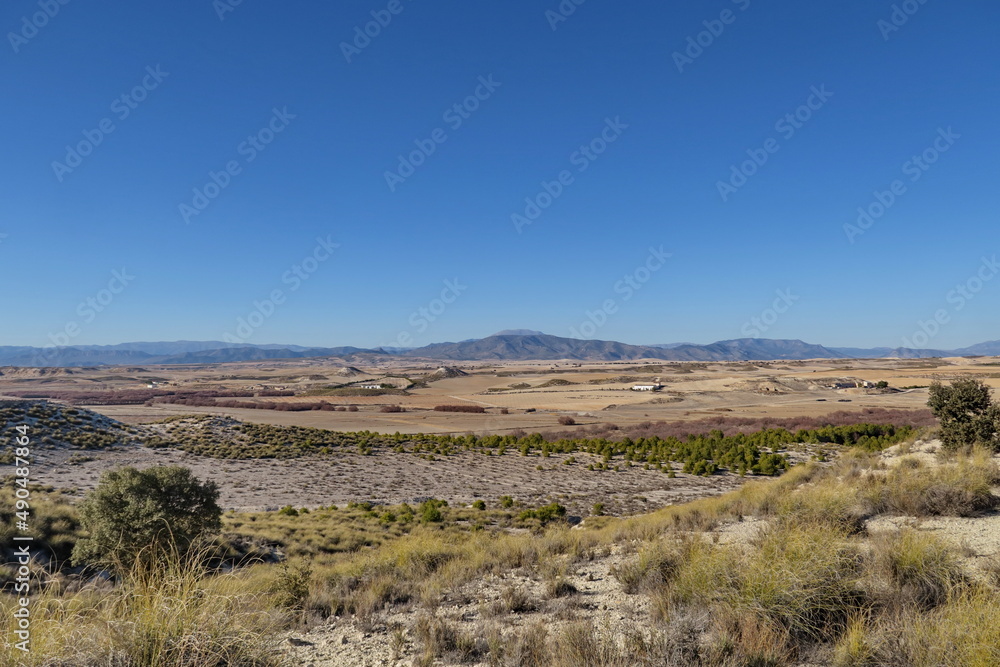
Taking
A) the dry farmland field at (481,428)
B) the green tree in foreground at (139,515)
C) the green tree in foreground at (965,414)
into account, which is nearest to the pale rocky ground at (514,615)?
the green tree in foreground at (139,515)

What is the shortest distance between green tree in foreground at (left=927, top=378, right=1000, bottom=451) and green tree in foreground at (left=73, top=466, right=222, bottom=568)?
23348mm

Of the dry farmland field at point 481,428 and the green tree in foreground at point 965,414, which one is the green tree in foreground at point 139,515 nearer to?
the dry farmland field at point 481,428

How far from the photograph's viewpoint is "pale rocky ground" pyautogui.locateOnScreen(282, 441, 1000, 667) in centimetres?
503

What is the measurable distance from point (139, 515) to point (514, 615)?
9239 mm

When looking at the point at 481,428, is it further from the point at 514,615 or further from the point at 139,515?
the point at 514,615

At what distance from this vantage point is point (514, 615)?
5.81m

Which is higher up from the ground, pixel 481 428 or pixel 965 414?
pixel 965 414

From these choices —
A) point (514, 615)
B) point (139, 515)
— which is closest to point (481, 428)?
point (139, 515)

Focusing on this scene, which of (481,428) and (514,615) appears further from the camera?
(481,428)

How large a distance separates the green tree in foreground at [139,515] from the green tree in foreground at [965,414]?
76.6ft

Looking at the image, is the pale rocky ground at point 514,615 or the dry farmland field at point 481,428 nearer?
the pale rocky ground at point 514,615

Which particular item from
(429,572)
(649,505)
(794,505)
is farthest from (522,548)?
(649,505)

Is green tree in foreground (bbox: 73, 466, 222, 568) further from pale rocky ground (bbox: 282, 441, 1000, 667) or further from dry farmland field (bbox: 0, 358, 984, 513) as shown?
dry farmland field (bbox: 0, 358, 984, 513)

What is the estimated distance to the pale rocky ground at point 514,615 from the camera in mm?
5031
